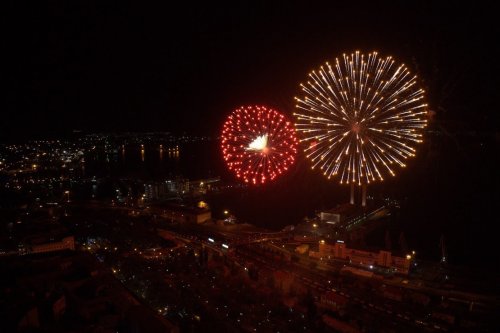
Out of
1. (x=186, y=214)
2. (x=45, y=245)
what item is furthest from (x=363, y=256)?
(x=45, y=245)

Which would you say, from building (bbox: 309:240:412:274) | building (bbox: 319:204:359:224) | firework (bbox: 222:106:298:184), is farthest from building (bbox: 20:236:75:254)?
building (bbox: 319:204:359:224)

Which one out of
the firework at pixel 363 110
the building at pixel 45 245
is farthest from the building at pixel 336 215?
the building at pixel 45 245

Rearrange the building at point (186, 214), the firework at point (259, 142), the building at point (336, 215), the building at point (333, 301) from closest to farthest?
1. the building at point (333, 301)
2. the firework at point (259, 142)
3. the building at point (336, 215)
4. the building at point (186, 214)

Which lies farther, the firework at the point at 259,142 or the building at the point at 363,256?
the firework at the point at 259,142

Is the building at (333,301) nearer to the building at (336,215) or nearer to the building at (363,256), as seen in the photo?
the building at (363,256)

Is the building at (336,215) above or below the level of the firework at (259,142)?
below

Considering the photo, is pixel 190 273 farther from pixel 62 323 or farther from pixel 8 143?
A: pixel 8 143

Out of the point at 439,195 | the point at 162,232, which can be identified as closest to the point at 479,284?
the point at 162,232

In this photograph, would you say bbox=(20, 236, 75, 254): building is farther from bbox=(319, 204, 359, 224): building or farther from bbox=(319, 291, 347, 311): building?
bbox=(319, 204, 359, 224): building

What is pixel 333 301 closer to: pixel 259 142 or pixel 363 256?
pixel 363 256
